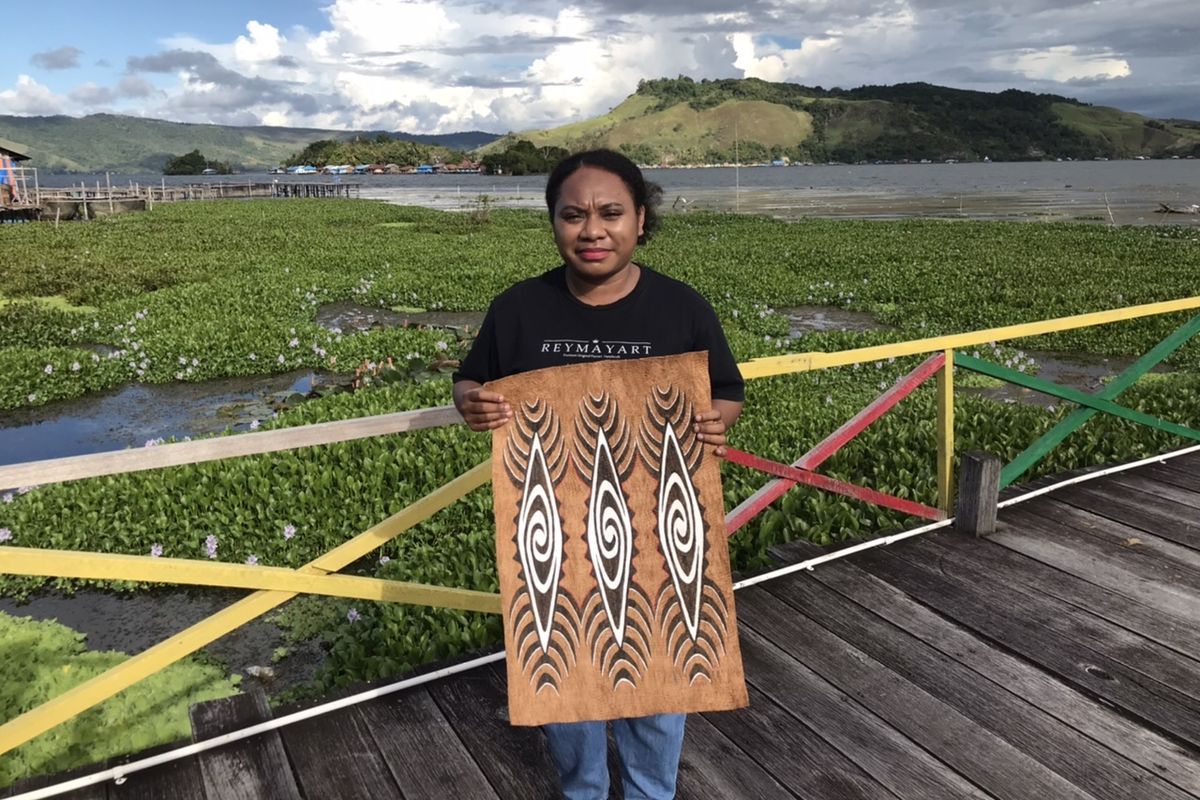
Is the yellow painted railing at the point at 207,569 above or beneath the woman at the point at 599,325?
beneath

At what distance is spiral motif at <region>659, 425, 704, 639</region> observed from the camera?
2.52 metres

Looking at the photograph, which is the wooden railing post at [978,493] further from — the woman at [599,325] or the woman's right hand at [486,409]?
the woman's right hand at [486,409]

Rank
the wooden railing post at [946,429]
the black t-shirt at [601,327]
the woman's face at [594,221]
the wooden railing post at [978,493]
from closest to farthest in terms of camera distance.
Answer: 1. the woman's face at [594,221]
2. the black t-shirt at [601,327]
3. the wooden railing post at [946,429]
4. the wooden railing post at [978,493]

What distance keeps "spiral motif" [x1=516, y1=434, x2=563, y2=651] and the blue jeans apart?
0.35m

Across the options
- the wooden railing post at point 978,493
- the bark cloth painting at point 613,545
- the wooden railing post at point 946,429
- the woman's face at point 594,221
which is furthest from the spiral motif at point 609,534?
the wooden railing post at point 978,493

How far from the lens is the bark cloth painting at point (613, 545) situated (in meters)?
2.44

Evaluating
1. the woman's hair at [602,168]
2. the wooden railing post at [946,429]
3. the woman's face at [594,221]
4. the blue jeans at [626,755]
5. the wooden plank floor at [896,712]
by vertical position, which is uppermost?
the woman's hair at [602,168]

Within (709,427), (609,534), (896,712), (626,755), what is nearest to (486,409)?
(609,534)

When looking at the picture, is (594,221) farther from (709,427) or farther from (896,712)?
(896,712)

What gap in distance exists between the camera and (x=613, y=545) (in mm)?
2521

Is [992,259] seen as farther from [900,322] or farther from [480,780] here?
[480,780]

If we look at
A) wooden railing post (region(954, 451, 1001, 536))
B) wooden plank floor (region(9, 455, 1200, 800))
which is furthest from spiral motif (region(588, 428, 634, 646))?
wooden railing post (region(954, 451, 1001, 536))

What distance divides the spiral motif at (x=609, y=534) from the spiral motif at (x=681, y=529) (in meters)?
0.11

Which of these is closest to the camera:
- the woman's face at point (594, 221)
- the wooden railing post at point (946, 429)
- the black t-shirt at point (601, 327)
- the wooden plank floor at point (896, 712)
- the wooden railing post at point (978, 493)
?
the woman's face at point (594, 221)
